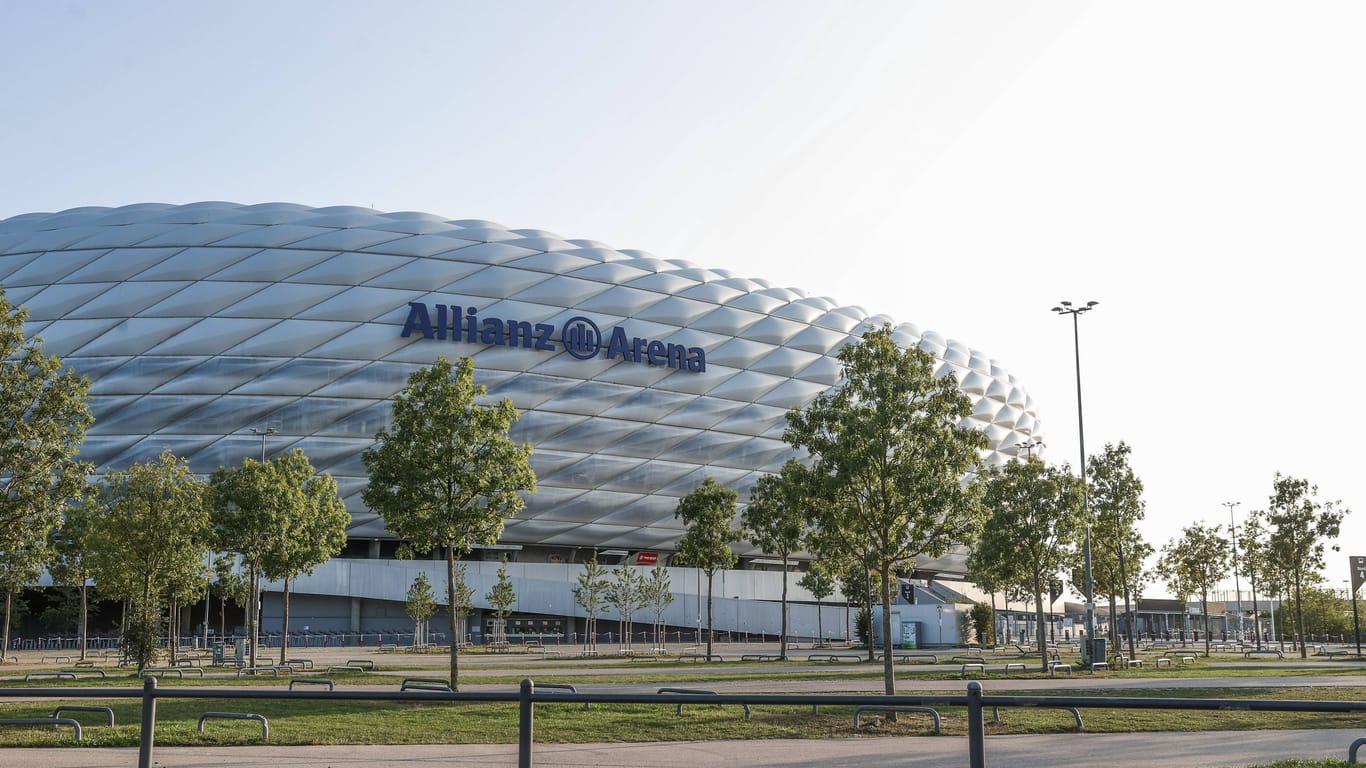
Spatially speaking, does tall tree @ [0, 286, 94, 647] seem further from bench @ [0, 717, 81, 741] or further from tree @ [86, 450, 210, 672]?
tree @ [86, 450, 210, 672]

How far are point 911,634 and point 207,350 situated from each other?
41046 millimetres

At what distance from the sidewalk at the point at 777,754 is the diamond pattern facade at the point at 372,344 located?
52.2 m

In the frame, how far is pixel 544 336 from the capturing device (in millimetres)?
68562

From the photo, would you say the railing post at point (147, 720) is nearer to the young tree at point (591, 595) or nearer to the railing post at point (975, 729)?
the railing post at point (975, 729)

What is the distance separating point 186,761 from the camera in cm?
→ 1174

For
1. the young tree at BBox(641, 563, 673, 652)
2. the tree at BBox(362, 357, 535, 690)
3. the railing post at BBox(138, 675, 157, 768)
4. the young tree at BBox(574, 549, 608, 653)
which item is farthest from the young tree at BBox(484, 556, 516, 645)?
the railing post at BBox(138, 675, 157, 768)

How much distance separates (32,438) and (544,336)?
4969 cm

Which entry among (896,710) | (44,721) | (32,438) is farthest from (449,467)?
(44,721)

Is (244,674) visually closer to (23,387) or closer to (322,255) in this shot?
(23,387)

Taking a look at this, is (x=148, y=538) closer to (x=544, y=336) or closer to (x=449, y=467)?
(x=449, y=467)

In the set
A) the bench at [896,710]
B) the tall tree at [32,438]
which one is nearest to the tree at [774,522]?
the bench at [896,710]

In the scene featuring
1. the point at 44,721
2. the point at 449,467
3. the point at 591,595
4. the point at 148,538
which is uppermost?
the point at 449,467

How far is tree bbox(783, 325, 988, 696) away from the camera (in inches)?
866

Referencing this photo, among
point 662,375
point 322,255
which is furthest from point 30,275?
point 662,375
